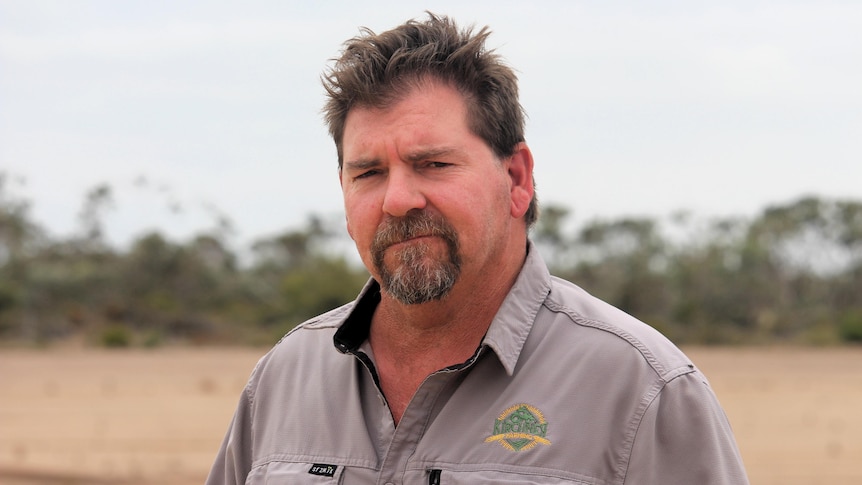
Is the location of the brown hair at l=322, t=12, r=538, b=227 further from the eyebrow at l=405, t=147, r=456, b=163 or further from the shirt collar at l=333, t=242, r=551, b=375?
the shirt collar at l=333, t=242, r=551, b=375

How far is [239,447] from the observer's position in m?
3.12

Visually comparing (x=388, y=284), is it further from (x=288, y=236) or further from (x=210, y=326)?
(x=288, y=236)

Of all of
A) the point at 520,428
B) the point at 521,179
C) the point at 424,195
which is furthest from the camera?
the point at 521,179

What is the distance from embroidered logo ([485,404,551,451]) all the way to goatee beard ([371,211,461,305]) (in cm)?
35

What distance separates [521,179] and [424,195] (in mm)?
355

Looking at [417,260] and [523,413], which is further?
[417,260]

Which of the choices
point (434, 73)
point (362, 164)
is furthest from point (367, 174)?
point (434, 73)

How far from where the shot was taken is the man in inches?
99.5

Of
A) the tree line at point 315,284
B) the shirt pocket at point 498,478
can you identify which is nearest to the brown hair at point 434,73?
the shirt pocket at point 498,478

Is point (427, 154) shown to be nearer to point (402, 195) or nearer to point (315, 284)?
point (402, 195)

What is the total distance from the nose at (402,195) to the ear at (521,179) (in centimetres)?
31

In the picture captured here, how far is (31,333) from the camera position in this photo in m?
28.0

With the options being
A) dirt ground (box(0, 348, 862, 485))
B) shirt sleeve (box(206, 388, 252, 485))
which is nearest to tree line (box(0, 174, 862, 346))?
dirt ground (box(0, 348, 862, 485))

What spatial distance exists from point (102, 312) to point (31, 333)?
3095 millimetres
